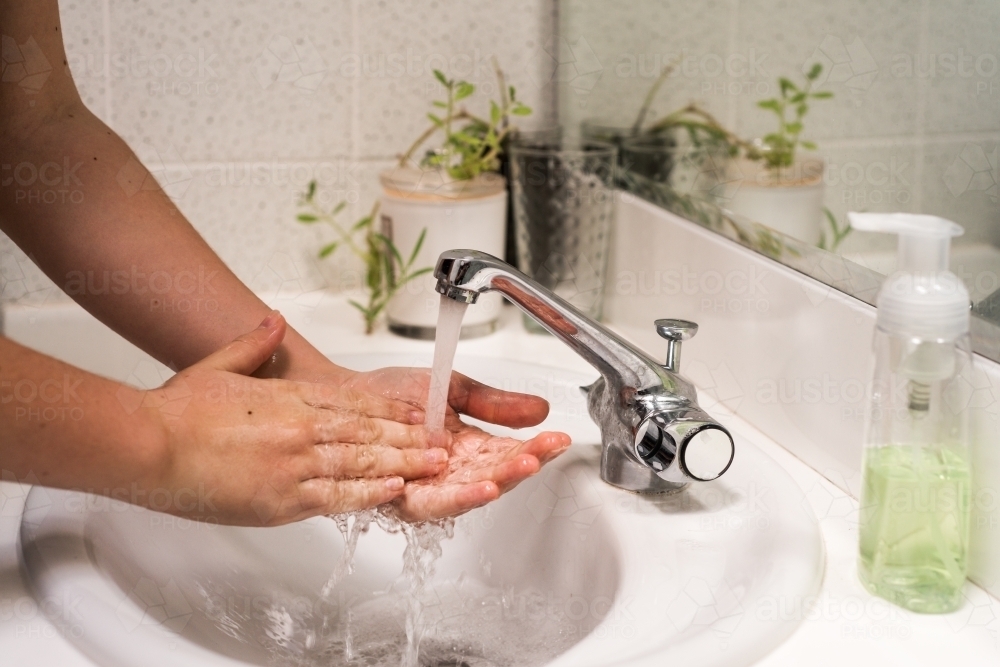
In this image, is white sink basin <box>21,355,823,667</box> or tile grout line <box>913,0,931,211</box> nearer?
white sink basin <box>21,355,823,667</box>

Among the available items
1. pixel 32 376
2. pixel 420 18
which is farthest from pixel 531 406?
pixel 420 18

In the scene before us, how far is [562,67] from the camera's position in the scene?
3.65 ft

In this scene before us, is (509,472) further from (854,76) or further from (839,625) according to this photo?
(854,76)

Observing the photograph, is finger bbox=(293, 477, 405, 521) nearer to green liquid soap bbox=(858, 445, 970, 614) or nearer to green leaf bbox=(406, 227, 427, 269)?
green liquid soap bbox=(858, 445, 970, 614)

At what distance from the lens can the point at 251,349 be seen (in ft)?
2.25

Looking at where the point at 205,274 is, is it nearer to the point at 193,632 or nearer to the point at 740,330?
the point at 193,632

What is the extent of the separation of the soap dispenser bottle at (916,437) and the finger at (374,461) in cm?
27

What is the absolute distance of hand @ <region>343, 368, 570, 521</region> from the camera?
62 centimetres

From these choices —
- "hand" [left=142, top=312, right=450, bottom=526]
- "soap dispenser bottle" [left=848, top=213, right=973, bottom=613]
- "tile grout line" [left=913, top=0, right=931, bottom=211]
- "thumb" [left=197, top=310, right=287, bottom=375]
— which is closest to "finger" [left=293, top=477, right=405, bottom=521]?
"hand" [left=142, top=312, right=450, bottom=526]

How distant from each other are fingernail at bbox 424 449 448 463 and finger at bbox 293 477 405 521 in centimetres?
3

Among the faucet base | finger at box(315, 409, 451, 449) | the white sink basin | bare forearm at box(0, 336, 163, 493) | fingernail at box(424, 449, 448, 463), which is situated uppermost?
bare forearm at box(0, 336, 163, 493)

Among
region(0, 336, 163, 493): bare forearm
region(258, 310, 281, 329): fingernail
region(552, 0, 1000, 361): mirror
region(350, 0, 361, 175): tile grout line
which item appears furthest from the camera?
region(350, 0, 361, 175): tile grout line

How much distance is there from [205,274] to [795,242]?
1.44 feet

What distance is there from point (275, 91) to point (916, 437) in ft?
2.44
